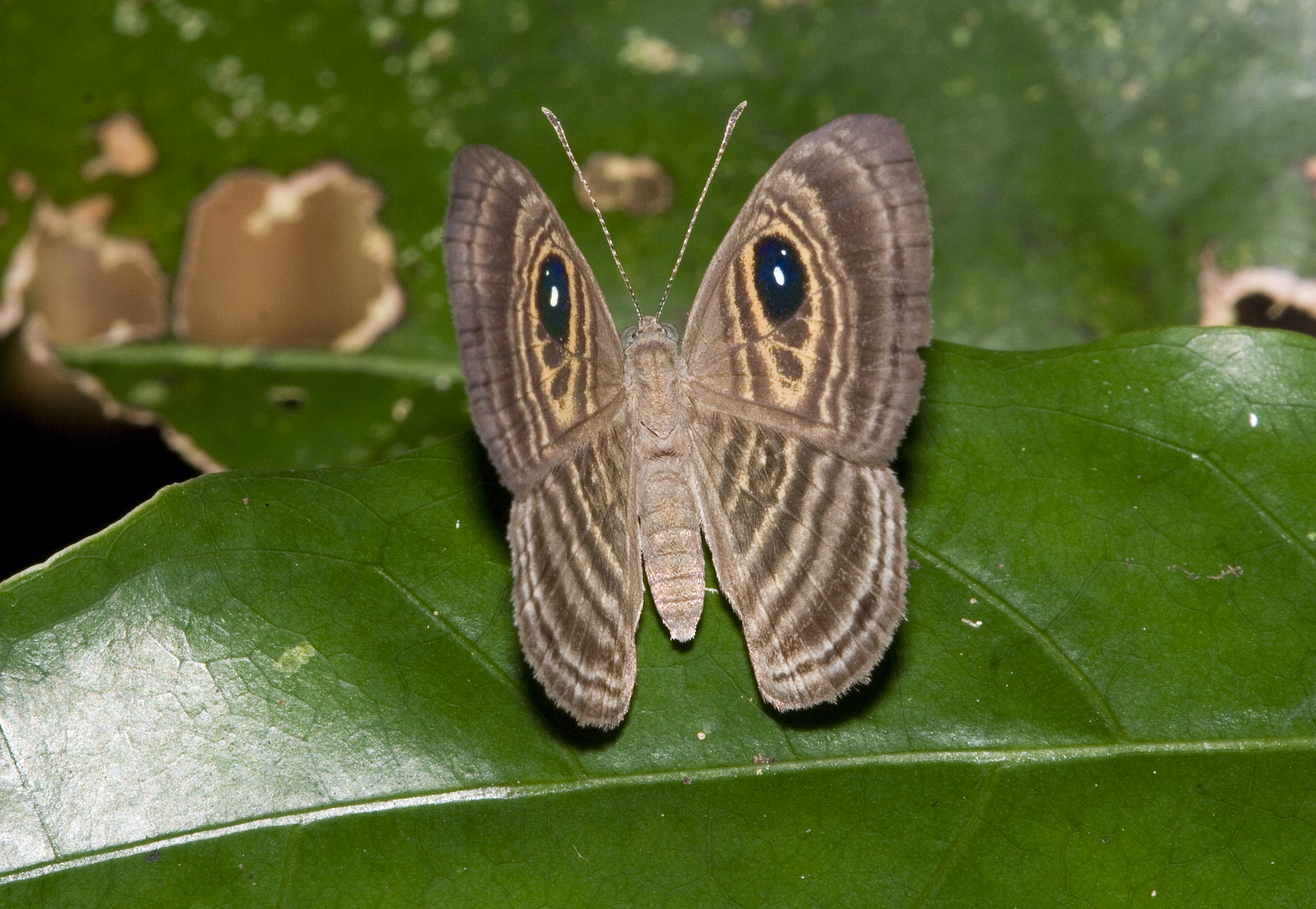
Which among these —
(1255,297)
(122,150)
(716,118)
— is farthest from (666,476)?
(122,150)

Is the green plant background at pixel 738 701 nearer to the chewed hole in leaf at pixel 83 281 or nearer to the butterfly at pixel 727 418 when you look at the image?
the butterfly at pixel 727 418

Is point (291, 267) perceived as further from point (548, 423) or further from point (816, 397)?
point (816, 397)

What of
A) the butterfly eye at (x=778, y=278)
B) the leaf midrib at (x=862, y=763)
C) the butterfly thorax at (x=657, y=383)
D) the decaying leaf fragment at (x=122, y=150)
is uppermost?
the decaying leaf fragment at (x=122, y=150)

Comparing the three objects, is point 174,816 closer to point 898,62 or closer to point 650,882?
point 650,882

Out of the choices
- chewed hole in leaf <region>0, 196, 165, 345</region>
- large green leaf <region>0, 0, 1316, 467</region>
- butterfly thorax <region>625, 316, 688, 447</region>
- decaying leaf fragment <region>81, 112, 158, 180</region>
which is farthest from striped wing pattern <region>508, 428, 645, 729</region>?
decaying leaf fragment <region>81, 112, 158, 180</region>

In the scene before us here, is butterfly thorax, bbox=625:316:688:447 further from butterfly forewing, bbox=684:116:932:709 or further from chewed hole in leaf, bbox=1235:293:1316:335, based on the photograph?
chewed hole in leaf, bbox=1235:293:1316:335

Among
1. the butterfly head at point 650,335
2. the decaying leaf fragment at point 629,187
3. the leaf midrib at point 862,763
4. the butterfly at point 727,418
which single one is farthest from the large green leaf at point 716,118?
the leaf midrib at point 862,763

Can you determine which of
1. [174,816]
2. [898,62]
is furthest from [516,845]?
[898,62]
